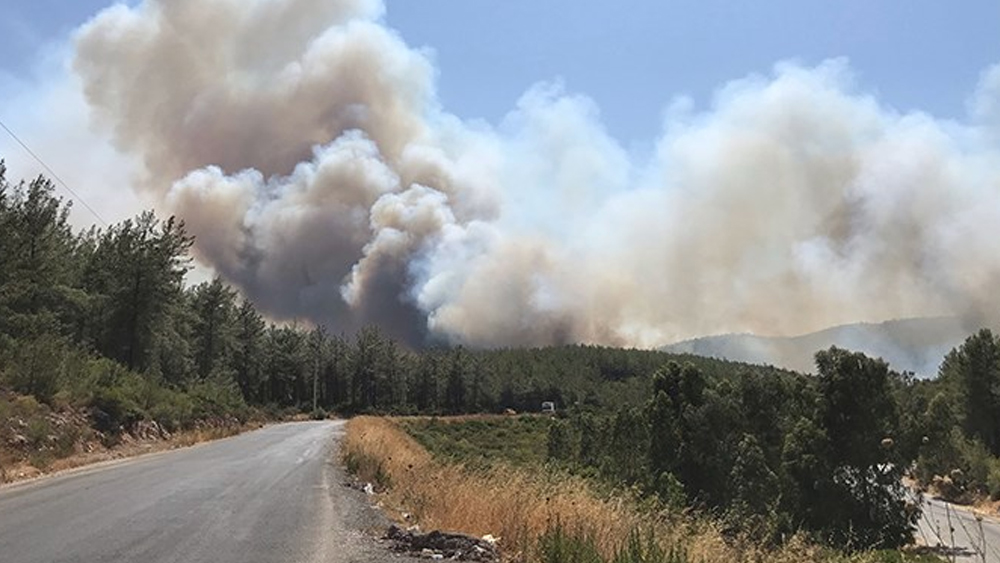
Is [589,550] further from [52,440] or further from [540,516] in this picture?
[52,440]

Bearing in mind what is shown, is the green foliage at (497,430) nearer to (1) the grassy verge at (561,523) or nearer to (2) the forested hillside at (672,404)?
(2) the forested hillside at (672,404)

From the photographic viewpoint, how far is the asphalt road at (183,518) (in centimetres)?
1012

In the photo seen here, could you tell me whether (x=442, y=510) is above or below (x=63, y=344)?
below

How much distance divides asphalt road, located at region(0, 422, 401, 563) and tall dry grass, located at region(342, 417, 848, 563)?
1411 mm

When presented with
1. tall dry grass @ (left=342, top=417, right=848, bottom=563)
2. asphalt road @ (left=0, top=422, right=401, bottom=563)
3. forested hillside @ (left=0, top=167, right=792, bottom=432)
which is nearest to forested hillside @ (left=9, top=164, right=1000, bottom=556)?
forested hillside @ (left=0, top=167, right=792, bottom=432)

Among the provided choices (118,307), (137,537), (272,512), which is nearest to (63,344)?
(118,307)

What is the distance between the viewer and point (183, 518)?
13039mm

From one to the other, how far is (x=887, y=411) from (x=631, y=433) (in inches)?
710

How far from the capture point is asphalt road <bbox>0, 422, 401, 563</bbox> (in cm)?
1012

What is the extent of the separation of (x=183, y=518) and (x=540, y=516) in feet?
20.3

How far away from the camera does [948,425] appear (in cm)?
6519

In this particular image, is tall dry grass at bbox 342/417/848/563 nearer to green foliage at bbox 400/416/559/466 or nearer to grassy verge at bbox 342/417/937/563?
grassy verge at bbox 342/417/937/563

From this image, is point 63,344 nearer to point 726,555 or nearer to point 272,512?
point 272,512

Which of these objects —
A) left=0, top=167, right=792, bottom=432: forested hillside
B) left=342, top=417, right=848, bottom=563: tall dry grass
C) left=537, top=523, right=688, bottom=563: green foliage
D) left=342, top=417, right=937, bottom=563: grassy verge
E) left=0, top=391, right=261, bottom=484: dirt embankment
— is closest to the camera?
left=537, top=523, right=688, bottom=563: green foliage
